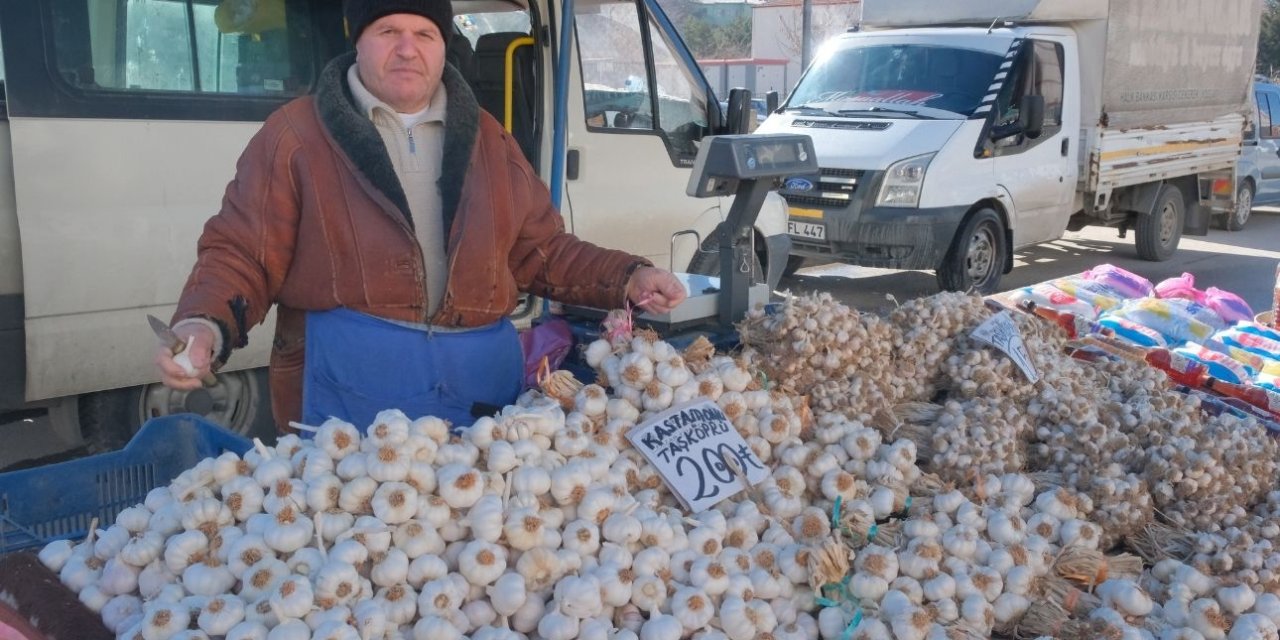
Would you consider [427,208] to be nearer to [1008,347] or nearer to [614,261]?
[614,261]

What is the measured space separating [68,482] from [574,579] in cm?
130

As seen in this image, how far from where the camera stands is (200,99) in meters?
4.27

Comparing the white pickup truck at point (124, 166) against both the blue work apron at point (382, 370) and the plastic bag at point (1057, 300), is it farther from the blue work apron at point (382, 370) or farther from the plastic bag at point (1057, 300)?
the plastic bag at point (1057, 300)

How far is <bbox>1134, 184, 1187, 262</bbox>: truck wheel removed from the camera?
11.7 meters

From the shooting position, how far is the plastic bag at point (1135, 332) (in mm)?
4457

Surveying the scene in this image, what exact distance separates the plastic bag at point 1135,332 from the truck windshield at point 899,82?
449 cm

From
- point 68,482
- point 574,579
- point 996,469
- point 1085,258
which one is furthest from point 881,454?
point 1085,258

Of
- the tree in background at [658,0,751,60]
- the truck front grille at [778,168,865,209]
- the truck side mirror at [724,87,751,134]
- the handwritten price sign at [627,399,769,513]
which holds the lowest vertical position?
the handwritten price sign at [627,399,769,513]

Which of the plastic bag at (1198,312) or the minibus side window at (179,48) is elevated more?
the minibus side window at (179,48)

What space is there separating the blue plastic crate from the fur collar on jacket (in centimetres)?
71

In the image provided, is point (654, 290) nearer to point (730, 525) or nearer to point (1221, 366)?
point (730, 525)

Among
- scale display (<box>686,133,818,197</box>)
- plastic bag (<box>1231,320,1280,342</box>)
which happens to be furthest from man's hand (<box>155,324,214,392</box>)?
plastic bag (<box>1231,320,1280,342</box>)

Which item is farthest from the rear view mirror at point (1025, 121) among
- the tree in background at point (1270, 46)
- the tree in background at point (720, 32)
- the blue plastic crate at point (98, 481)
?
the tree in background at point (720, 32)

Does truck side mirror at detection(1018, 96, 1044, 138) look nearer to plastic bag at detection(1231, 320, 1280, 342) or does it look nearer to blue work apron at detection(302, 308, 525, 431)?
plastic bag at detection(1231, 320, 1280, 342)
